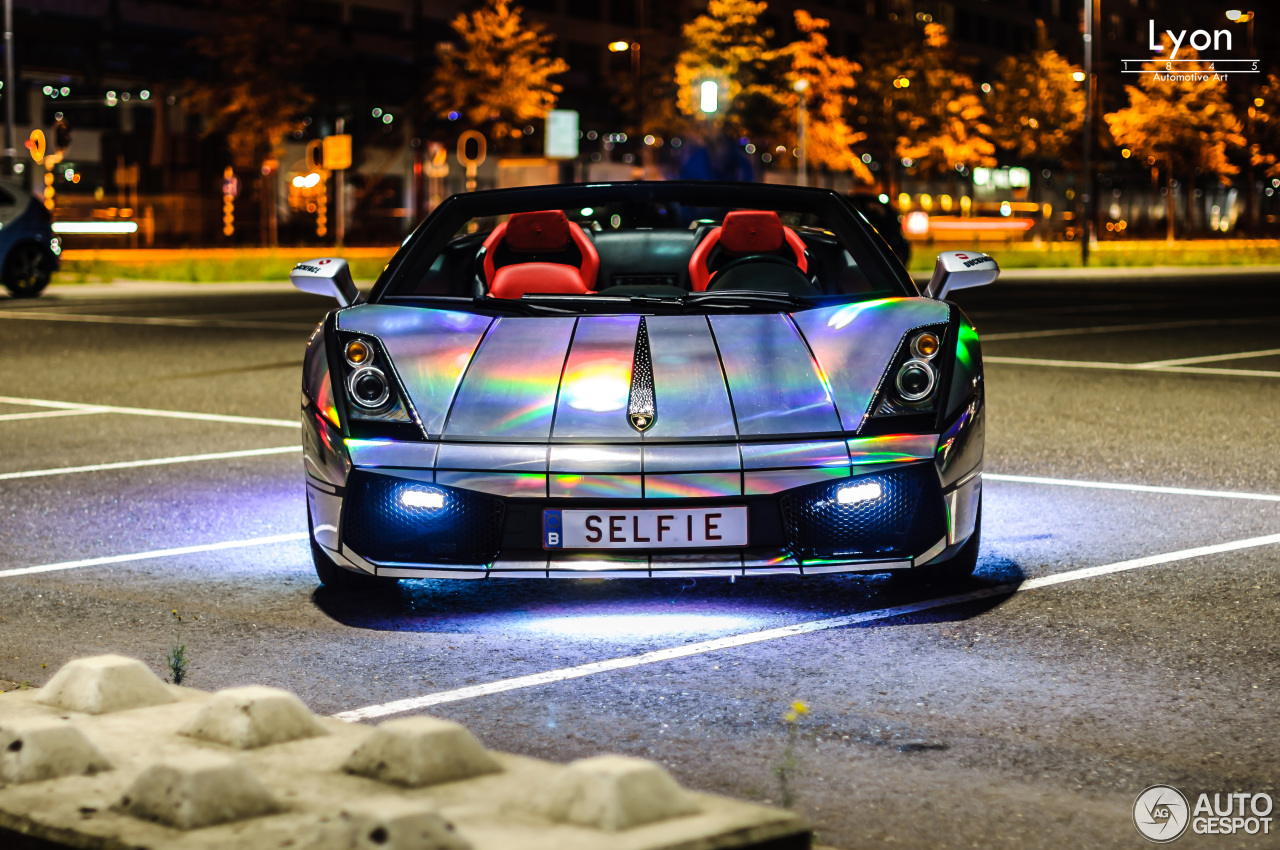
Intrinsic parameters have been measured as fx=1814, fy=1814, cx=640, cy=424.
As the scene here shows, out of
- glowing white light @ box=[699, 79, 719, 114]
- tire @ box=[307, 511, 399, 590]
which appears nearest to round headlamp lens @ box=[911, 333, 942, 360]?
tire @ box=[307, 511, 399, 590]

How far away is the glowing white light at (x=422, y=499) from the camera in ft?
16.5

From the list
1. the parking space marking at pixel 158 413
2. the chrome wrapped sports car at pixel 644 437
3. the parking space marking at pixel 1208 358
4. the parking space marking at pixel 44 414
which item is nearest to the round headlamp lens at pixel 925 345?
the chrome wrapped sports car at pixel 644 437

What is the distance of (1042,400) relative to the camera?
38.5 ft

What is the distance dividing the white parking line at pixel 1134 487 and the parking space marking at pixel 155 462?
3.60 meters

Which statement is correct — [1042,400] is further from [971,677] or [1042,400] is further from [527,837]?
[527,837]

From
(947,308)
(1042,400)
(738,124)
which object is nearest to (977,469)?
(947,308)

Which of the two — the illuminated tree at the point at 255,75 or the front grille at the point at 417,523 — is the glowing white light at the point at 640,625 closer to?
the front grille at the point at 417,523

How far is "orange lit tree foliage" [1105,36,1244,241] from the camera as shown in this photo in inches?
2248

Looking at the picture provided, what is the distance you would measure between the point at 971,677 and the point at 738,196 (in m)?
2.36

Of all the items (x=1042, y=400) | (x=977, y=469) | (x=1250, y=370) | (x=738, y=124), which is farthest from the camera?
(x=738, y=124)

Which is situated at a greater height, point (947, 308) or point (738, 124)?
point (738, 124)

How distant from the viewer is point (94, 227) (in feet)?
156

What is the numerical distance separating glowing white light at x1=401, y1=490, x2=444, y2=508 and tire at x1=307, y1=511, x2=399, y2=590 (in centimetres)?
50

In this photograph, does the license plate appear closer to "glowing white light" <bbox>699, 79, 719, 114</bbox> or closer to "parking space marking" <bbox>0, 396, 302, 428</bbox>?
"parking space marking" <bbox>0, 396, 302, 428</bbox>
